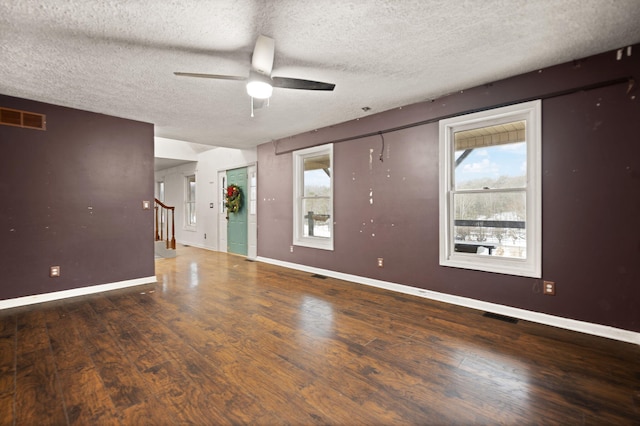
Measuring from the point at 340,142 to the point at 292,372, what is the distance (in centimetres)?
355

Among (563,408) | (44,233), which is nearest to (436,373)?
(563,408)

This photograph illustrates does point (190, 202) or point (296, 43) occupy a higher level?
point (296, 43)

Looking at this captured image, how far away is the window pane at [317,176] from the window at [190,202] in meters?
4.93

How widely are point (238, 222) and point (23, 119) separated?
13.4 feet

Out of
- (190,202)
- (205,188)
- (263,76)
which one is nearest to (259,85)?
(263,76)

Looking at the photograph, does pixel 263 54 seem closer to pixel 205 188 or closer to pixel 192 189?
pixel 205 188

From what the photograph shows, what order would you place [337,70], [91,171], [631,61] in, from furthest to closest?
[91,171]
[337,70]
[631,61]

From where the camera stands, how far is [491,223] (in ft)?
10.9

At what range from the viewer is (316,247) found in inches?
200

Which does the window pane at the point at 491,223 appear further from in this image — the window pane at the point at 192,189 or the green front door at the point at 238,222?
the window pane at the point at 192,189

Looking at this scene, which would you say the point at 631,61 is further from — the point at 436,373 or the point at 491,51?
the point at 436,373

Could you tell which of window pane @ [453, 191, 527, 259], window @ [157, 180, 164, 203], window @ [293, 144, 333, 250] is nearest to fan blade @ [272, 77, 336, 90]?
window pane @ [453, 191, 527, 259]

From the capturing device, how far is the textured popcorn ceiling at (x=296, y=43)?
1998mm

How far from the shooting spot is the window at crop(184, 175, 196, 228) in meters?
8.88
